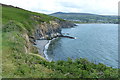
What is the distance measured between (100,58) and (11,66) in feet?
115

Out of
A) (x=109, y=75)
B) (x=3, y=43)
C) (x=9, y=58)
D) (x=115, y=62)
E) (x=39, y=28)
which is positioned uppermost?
(x=39, y=28)

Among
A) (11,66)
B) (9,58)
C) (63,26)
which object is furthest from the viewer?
(63,26)

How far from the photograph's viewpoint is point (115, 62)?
4078 cm

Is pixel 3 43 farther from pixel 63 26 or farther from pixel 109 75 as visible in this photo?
pixel 63 26

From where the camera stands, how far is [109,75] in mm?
14039

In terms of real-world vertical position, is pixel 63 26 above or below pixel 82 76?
above

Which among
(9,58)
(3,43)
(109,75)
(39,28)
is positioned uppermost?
(39,28)

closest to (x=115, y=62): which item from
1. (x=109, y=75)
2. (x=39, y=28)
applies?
(x=109, y=75)

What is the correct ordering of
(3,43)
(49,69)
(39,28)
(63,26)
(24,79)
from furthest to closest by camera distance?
(63,26) → (39,28) → (3,43) → (49,69) → (24,79)

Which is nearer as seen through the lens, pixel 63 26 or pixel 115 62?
pixel 115 62

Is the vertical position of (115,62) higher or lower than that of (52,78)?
lower

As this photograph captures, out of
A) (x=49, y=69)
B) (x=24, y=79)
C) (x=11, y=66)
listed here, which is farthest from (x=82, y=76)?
(x=11, y=66)

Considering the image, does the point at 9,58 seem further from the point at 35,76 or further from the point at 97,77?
the point at 97,77

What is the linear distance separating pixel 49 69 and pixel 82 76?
4066 millimetres
